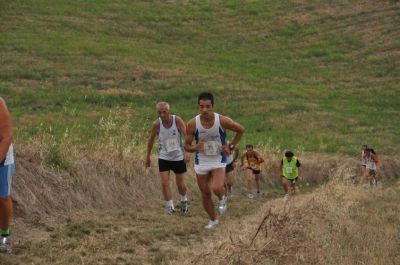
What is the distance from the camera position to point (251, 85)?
35.2m

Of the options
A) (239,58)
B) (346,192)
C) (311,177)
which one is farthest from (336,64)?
(346,192)

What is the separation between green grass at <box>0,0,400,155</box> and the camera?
88.7 ft

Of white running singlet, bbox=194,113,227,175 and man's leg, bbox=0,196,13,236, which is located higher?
white running singlet, bbox=194,113,227,175

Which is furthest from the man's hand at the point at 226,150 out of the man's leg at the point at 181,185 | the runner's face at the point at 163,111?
the man's leg at the point at 181,185

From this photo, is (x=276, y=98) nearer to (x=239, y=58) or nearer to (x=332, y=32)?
(x=239, y=58)

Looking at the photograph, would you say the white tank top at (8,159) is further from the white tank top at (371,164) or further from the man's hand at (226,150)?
the white tank top at (371,164)

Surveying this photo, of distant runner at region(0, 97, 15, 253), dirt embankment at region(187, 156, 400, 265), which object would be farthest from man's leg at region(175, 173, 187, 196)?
distant runner at region(0, 97, 15, 253)

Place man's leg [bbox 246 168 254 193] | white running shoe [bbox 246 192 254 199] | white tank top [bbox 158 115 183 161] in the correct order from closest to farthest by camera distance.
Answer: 1. white tank top [bbox 158 115 183 161]
2. white running shoe [bbox 246 192 254 199]
3. man's leg [bbox 246 168 254 193]

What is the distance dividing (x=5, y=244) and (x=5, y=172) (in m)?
0.82

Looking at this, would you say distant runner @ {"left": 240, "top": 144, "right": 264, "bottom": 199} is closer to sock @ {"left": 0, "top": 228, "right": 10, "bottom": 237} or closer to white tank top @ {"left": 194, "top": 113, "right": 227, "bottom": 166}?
white tank top @ {"left": 194, "top": 113, "right": 227, "bottom": 166}

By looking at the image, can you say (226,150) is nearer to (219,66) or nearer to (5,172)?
(5,172)

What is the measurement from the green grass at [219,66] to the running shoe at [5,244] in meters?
8.19

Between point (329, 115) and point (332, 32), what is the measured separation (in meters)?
21.1

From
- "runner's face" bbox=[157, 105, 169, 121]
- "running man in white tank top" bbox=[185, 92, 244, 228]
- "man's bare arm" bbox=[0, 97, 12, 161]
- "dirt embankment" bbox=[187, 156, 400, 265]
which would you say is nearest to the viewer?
"man's bare arm" bbox=[0, 97, 12, 161]
